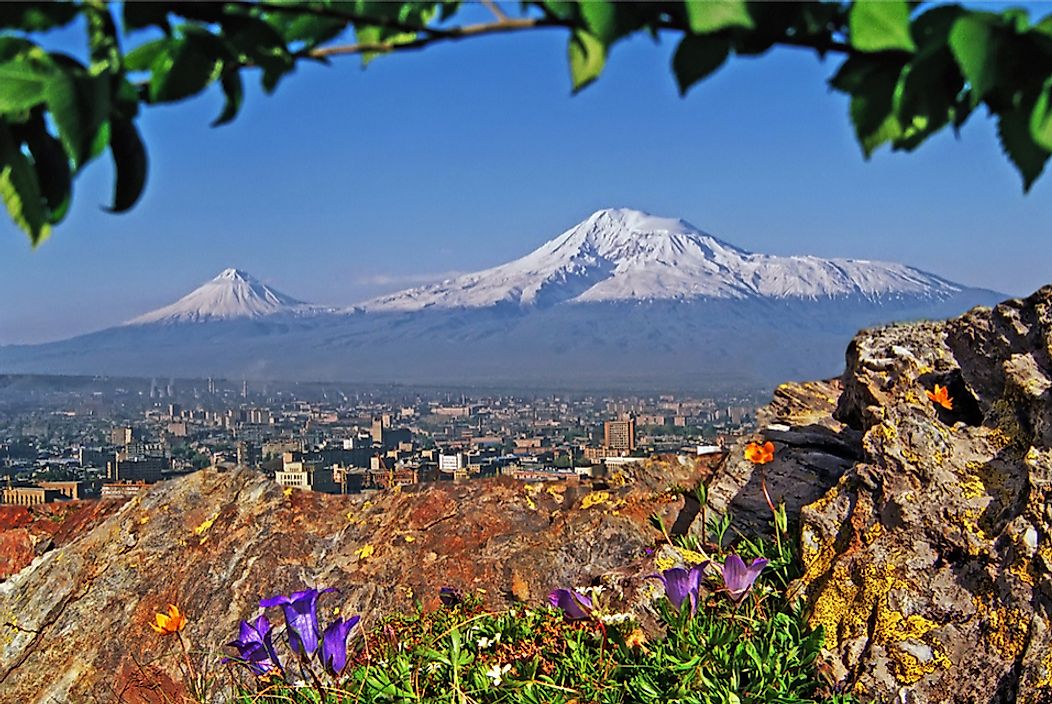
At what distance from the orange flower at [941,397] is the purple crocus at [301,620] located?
3.29 m

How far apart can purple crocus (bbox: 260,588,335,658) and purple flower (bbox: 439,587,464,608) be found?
1071mm

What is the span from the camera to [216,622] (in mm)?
4984

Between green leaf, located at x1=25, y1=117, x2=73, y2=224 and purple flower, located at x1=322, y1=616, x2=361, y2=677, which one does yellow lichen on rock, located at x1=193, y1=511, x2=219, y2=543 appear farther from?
green leaf, located at x1=25, y1=117, x2=73, y2=224

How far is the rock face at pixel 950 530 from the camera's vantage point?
139 inches

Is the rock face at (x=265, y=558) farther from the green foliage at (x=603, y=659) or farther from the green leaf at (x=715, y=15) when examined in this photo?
the green leaf at (x=715, y=15)

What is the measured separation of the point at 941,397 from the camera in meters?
4.74

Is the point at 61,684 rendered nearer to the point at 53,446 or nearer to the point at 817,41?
the point at 817,41

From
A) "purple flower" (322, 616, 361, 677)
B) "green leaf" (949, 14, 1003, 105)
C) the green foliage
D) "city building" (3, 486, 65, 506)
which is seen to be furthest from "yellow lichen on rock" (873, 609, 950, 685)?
"city building" (3, 486, 65, 506)

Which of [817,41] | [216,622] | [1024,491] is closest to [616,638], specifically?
[1024,491]

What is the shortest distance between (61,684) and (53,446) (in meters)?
8.80

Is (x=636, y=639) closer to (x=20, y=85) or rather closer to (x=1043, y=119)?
(x=1043, y=119)

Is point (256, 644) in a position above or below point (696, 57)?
below

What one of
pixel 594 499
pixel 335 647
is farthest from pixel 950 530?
pixel 335 647

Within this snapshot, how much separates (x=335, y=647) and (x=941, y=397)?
329cm
